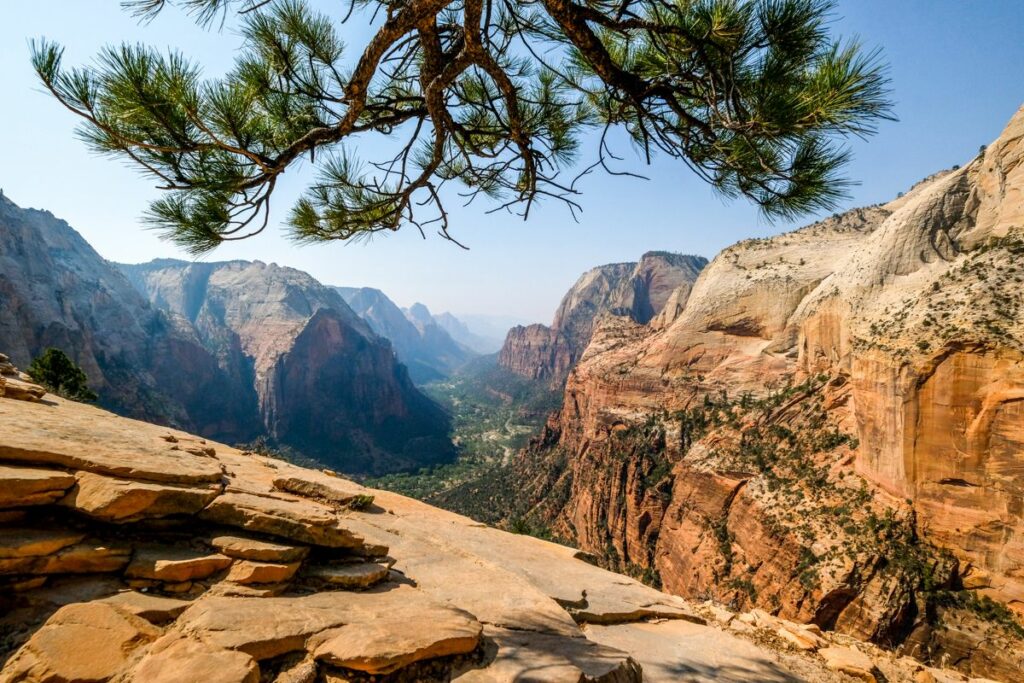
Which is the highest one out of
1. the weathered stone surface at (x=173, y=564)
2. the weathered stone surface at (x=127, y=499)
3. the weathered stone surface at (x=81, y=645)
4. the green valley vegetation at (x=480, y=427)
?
the weathered stone surface at (x=127, y=499)

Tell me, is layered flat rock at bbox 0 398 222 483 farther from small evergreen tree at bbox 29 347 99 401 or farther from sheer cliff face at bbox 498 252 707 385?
sheer cliff face at bbox 498 252 707 385

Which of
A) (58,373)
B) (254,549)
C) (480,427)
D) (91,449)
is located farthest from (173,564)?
(480,427)

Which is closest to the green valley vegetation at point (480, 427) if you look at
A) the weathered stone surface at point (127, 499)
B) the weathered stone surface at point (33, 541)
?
the weathered stone surface at point (127, 499)

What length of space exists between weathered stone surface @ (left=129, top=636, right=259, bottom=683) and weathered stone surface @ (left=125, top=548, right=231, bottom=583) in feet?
2.06

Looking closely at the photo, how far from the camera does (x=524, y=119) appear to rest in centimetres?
475

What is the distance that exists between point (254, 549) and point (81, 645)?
988mm

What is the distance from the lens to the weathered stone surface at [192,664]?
202cm

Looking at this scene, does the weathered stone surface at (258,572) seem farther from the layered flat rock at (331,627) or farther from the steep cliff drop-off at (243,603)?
the layered flat rock at (331,627)

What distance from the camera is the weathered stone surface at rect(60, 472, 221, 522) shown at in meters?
2.84

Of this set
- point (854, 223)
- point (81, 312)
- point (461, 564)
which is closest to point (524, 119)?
point (461, 564)

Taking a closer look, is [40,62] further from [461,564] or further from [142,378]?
[142,378]

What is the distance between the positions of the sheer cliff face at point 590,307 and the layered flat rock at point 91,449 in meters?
113

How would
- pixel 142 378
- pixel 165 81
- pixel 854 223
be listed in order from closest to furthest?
pixel 165 81, pixel 854 223, pixel 142 378

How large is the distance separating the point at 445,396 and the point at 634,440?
124695 millimetres
